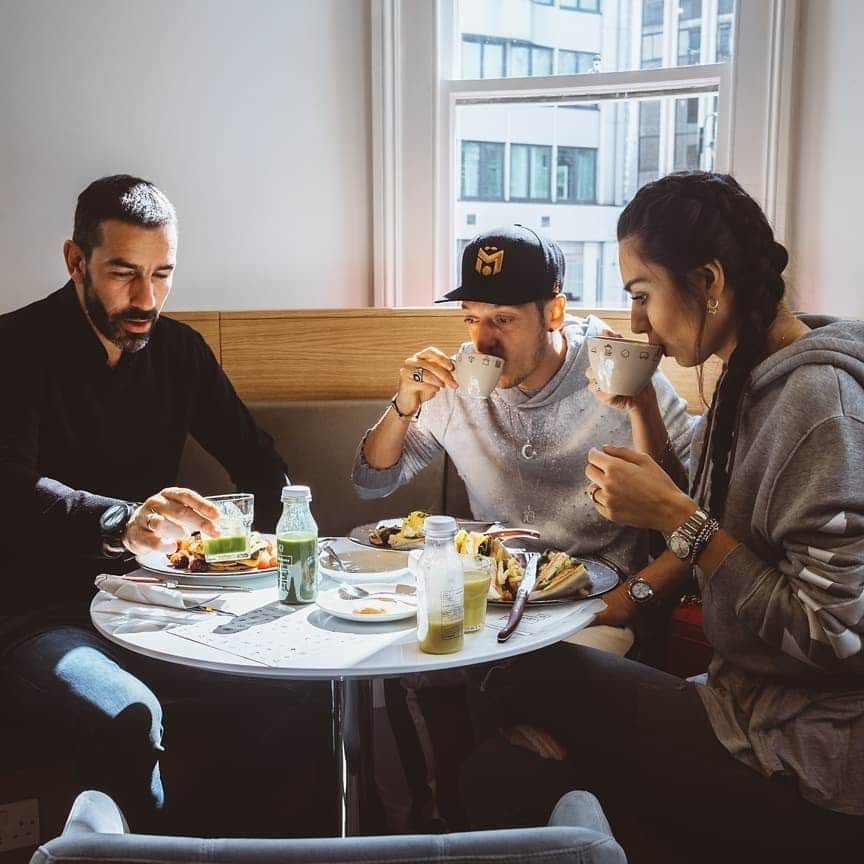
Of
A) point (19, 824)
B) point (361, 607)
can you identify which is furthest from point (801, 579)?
point (19, 824)

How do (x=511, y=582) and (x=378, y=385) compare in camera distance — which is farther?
(x=378, y=385)

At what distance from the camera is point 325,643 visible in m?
1.27

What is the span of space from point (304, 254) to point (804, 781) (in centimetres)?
216

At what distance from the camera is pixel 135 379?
2.05m

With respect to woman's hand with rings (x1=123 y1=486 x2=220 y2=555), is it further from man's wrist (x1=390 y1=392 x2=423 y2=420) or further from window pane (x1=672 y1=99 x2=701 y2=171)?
window pane (x1=672 y1=99 x2=701 y2=171)

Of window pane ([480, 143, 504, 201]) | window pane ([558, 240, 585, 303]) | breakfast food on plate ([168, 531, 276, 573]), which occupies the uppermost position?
window pane ([480, 143, 504, 201])

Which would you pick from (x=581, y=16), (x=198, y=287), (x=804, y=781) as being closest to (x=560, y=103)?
(x=581, y=16)

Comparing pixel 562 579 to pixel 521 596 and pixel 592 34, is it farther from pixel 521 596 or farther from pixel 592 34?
pixel 592 34

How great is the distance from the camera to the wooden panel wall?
2734 millimetres

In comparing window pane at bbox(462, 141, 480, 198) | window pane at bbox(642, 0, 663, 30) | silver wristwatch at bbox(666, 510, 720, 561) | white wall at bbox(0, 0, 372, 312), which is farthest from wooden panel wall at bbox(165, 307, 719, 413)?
silver wristwatch at bbox(666, 510, 720, 561)

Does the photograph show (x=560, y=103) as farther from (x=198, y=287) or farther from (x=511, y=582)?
(x=511, y=582)

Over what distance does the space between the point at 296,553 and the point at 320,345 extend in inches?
55.5

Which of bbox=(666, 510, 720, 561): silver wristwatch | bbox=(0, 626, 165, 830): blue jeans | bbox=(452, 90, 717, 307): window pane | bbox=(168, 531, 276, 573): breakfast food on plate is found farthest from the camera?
bbox=(452, 90, 717, 307): window pane

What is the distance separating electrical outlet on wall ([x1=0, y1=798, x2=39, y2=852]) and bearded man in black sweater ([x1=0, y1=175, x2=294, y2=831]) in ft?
0.81
